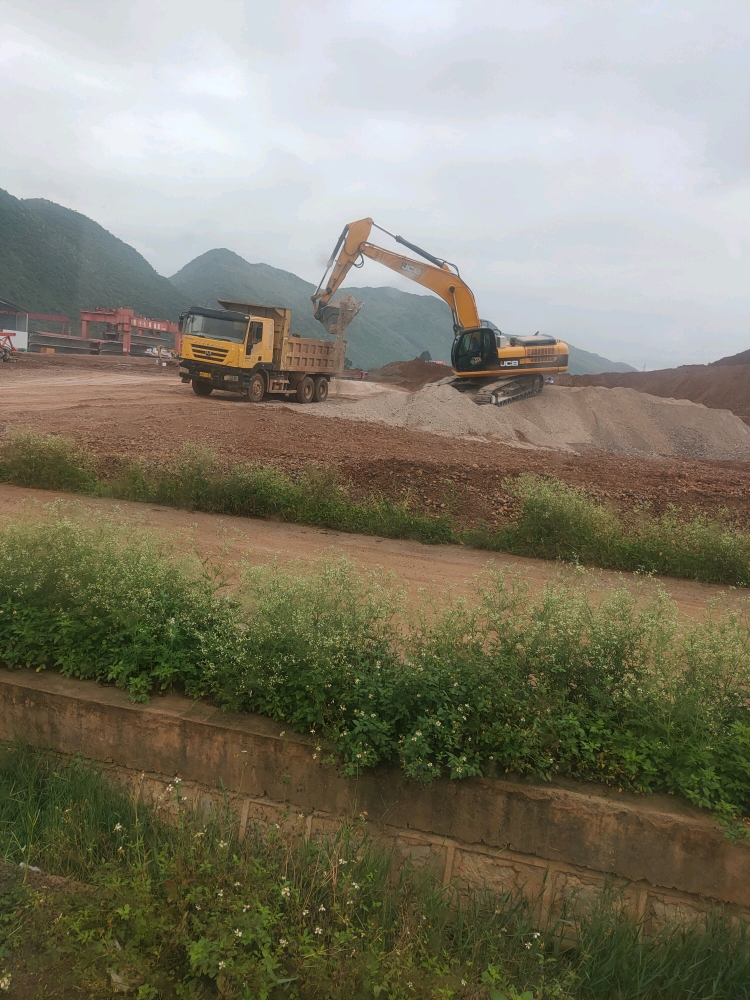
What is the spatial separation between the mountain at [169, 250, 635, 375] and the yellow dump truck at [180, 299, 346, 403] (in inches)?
3457

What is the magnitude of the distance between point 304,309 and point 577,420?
426 ft

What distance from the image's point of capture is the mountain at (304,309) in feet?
429

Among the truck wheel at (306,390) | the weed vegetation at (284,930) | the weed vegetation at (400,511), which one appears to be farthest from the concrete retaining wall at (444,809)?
the truck wheel at (306,390)

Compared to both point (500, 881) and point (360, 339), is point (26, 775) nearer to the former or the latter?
point (500, 881)

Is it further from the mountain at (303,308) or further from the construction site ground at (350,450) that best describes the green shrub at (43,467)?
the mountain at (303,308)

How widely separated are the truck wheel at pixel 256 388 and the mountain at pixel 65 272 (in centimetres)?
Answer: 6444

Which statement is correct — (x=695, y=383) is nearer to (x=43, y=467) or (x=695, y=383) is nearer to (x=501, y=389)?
(x=501, y=389)

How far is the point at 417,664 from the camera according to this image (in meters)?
4.15

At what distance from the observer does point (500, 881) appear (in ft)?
12.2

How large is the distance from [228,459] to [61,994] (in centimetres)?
1051

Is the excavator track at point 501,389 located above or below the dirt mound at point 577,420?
above

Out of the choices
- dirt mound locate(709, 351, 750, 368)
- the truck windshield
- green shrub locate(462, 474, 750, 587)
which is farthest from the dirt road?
dirt mound locate(709, 351, 750, 368)

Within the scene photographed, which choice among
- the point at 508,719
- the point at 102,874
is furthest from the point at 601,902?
the point at 102,874

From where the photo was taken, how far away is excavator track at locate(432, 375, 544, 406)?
25516mm
